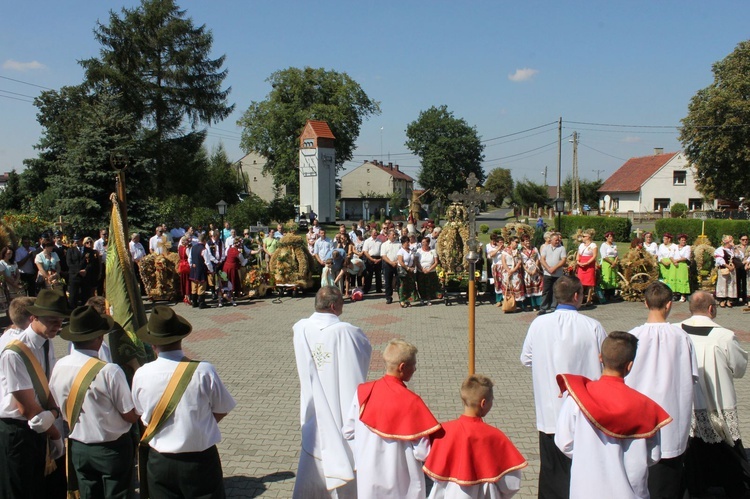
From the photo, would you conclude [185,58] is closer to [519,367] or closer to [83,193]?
[83,193]

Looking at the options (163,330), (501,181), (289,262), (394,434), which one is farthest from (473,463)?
(501,181)

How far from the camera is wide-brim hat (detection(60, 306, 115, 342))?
178 inches

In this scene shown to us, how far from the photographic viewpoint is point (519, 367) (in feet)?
33.2

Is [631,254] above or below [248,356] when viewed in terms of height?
above

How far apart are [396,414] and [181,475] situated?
1426mm

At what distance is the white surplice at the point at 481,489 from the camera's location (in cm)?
373

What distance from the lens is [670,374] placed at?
15.6ft

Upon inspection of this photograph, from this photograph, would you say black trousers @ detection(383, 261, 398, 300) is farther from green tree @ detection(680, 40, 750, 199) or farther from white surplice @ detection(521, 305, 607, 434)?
green tree @ detection(680, 40, 750, 199)

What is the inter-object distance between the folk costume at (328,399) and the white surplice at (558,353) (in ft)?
4.53

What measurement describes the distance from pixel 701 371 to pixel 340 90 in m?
57.1

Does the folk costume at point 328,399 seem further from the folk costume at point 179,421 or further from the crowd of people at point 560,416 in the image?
the folk costume at point 179,421

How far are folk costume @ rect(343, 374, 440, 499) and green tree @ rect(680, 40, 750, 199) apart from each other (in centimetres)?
4617

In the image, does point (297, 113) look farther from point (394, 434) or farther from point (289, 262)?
point (394, 434)

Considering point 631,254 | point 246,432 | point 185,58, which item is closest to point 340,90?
point 185,58
